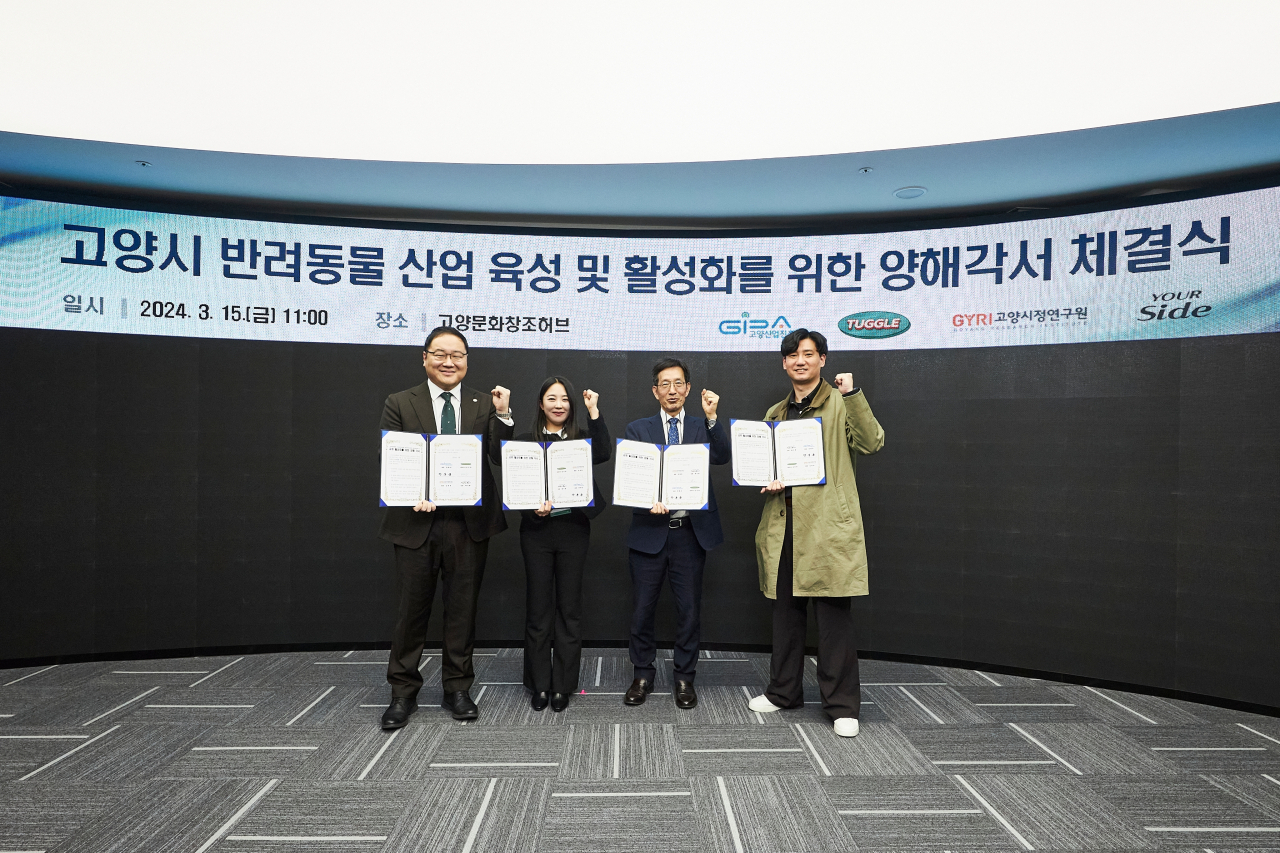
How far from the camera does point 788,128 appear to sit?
10.8ft

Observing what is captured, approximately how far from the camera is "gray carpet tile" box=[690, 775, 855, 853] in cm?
210

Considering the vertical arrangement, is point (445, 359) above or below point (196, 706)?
above

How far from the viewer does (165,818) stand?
87.1 inches

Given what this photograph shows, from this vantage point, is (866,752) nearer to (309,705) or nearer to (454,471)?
(454,471)

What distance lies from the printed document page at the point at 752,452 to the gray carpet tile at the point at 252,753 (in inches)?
80.7

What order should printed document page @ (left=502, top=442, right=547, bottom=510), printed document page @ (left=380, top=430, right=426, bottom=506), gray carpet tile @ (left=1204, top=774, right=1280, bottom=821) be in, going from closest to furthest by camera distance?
gray carpet tile @ (left=1204, top=774, right=1280, bottom=821) → printed document page @ (left=380, top=430, right=426, bottom=506) → printed document page @ (left=502, top=442, right=547, bottom=510)

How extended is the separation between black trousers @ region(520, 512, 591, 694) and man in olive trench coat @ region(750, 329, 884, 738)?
0.88 m

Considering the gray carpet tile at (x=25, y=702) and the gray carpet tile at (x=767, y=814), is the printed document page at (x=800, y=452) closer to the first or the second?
the gray carpet tile at (x=767, y=814)

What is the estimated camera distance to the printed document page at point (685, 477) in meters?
3.11

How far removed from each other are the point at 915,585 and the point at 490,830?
2841 mm

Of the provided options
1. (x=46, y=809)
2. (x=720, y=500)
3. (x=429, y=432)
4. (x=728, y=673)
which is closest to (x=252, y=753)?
(x=46, y=809)

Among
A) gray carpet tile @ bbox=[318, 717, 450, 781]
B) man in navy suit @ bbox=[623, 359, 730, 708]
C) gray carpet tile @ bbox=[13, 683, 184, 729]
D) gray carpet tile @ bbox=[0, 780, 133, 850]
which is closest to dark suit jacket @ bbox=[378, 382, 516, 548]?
man in navy suit @ bbox=[623, 359, 730, 708]

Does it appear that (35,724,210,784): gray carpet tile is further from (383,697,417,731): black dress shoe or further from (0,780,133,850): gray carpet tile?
Answer: (383,697,417,731): black dress shoe

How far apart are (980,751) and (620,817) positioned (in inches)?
60.7
